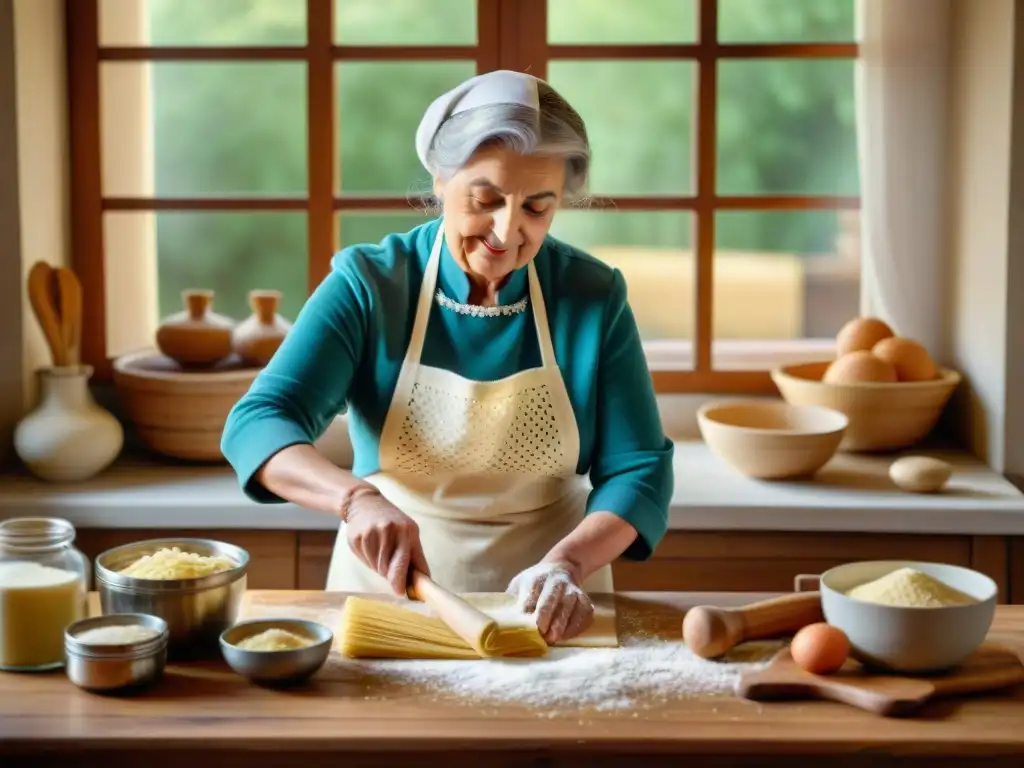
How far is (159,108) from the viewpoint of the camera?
9.03 meters

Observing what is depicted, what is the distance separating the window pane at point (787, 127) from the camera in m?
3.60

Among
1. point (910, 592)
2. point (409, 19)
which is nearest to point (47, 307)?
point (910, 592)

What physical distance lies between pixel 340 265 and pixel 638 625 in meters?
0.76

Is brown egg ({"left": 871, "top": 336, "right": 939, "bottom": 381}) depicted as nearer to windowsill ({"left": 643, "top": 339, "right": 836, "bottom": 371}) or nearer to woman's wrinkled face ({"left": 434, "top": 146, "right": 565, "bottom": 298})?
windowsill ({"left": 643, "top": 339, "right": 836, "bottom": 371})

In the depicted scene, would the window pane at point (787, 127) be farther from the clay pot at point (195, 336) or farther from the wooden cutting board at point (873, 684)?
the wooden cutting board at point (873, 684)

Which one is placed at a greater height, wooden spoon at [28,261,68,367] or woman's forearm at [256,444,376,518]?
wooden spoon at [28,261,68,367]

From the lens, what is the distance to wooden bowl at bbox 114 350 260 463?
119 inches

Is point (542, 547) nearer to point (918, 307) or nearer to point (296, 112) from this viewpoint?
point (918, 307)

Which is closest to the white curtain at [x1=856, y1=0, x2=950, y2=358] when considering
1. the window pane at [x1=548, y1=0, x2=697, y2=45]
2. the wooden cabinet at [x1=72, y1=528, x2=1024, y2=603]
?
the wooden cabinet at [x1=72, y1=528, x2=1024, y2=603]

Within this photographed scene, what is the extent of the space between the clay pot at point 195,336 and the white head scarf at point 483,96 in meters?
1.22

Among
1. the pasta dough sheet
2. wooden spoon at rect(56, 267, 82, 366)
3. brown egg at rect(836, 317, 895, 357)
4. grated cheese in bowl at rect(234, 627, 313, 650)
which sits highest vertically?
wooden spoon at rect(56, 267, 82, 366)

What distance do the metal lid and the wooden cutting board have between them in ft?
2.23

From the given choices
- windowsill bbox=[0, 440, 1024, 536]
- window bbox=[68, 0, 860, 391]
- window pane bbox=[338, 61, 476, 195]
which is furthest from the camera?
window pane bbox=[338, 61, 476, 195]

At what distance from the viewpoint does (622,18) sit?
529cm
